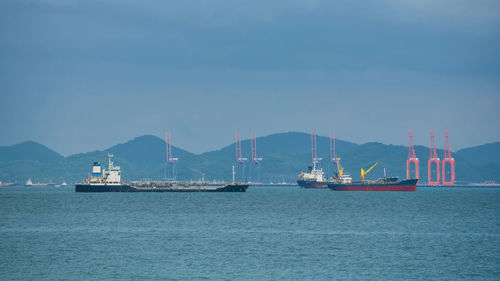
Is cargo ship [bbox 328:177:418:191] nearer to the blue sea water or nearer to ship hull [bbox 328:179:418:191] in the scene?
ship hull [bbox 328:179:418:191]

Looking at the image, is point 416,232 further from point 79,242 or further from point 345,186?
point 345,186

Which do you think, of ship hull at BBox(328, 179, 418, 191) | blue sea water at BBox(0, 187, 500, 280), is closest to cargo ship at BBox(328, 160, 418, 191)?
ship hull at BBox(328, 179, 418, 191)

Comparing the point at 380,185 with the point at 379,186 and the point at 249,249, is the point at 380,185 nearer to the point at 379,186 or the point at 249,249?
the point at 379,186

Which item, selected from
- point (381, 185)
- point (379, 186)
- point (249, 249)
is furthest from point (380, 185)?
point (249, 249)

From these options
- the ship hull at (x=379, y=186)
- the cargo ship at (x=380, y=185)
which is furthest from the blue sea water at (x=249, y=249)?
the cargo ship at (x=380, y=185)

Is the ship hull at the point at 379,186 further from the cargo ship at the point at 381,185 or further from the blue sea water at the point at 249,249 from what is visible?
the blue sea water at the point at 249,249

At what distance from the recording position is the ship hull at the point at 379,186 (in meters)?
183

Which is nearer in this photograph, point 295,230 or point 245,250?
point 245,250

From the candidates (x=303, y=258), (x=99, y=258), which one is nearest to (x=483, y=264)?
(x=303, y=258)

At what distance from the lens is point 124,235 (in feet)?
191

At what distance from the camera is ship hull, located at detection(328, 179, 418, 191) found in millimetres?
182750

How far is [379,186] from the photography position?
18350cm

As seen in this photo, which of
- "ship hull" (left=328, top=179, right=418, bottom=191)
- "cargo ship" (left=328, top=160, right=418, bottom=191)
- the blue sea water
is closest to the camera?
the blue sea water

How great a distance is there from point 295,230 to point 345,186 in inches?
5178
